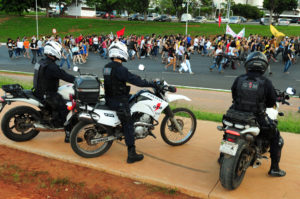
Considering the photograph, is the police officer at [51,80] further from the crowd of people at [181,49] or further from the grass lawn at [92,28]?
the grass lawn at [92,28]

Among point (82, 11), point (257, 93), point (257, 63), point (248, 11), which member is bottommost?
point (257, 93)

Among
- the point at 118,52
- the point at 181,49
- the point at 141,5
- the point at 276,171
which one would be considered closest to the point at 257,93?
the point at 276,171

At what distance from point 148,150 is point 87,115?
4.12 ft

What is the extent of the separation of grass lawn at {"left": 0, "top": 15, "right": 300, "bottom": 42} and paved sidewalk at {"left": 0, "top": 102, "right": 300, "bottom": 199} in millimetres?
34515

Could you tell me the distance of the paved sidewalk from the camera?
3713 mm

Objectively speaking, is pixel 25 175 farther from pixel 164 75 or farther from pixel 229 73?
pixel 229 73

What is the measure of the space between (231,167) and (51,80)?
121 inches

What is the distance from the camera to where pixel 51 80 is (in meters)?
4.80

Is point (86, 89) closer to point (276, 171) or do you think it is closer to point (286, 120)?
point (276, 171)

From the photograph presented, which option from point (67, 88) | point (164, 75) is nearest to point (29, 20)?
point (164, 75)

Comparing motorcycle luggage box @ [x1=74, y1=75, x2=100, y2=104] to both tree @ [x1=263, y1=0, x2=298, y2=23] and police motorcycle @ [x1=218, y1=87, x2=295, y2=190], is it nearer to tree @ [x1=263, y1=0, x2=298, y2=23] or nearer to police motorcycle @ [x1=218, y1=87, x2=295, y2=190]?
police motorcycle @ [x1=218, y1=87, x2=295, y2=190]

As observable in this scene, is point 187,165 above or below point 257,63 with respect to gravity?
below

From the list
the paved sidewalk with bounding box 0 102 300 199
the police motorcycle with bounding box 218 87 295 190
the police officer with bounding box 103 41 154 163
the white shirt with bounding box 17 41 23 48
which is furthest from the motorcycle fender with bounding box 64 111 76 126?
the white shirt with bounding box 17 41 23 48

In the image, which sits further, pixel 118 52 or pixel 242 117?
pixel 118 52
